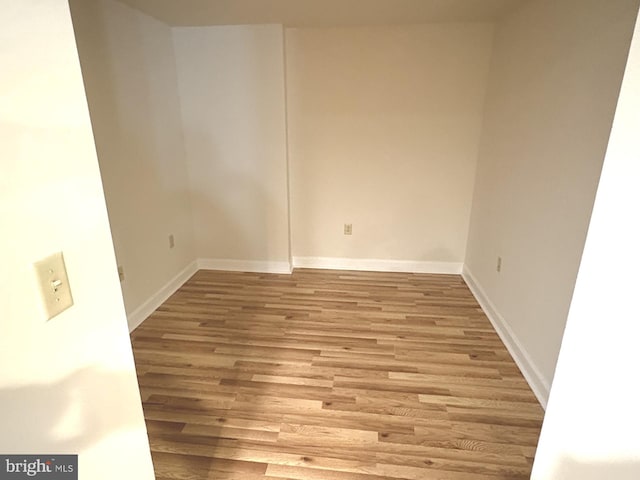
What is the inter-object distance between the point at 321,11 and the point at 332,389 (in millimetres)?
2584

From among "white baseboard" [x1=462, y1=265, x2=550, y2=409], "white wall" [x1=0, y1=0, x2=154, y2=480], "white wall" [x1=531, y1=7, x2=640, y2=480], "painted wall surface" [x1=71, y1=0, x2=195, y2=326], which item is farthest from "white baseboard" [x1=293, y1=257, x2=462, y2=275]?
"white wall" [x1=0, y1=0, x2=154, y2=480]

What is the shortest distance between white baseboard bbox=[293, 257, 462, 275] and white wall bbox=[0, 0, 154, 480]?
9.52 ft

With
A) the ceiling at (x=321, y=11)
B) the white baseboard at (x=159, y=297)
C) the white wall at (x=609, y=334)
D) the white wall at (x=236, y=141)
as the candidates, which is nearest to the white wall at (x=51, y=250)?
the white wall at (x=609, y=334)

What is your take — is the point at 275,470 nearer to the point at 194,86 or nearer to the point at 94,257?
the point at 94,257

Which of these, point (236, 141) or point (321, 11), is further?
point (236, 141)

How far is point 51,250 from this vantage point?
58 cm

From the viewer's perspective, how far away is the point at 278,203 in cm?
331

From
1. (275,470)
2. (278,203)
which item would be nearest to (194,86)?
(278,203)

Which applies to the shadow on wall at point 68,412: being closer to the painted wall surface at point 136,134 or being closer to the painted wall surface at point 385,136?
the painted wall surface at point 136,134

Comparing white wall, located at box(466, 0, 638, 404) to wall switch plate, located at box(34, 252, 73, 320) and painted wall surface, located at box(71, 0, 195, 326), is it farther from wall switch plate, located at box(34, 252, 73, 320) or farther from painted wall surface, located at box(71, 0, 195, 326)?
painted wall surface, located at box(71, 0, 195, 326)

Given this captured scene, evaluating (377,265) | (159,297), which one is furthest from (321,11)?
(159,297)

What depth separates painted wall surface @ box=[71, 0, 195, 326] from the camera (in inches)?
84.2

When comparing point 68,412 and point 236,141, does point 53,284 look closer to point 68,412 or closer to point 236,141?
point 68,412

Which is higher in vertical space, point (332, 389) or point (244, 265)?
point (244, 265)
